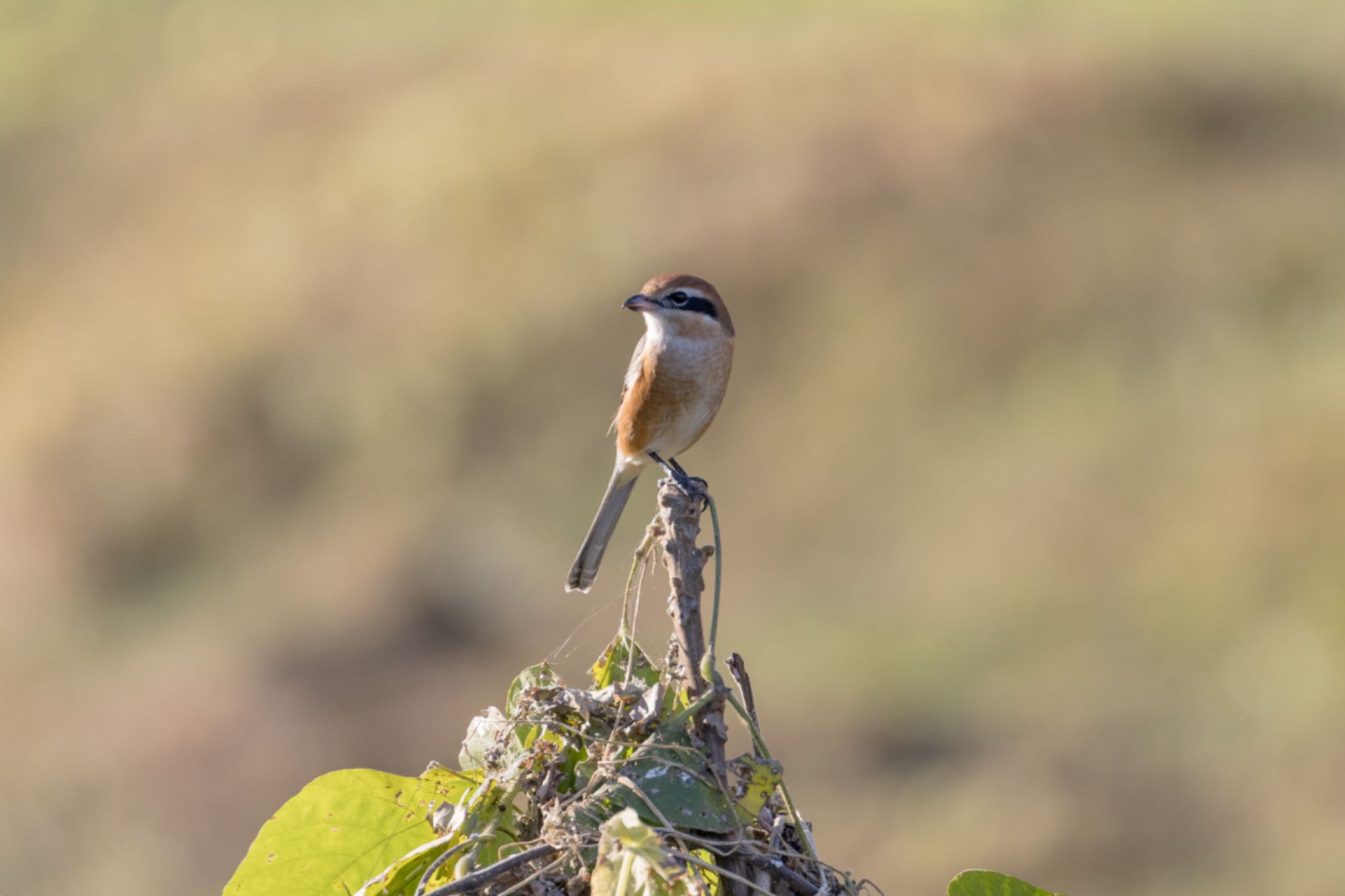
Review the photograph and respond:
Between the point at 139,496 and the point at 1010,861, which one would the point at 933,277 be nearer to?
the point at 1010,861

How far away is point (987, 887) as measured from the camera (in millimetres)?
2506

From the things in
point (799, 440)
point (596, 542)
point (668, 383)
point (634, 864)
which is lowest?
point (634, 864)

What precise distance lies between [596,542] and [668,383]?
0.65 metres

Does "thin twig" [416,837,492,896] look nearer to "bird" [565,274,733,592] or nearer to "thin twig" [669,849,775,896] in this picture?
"thin twig" [669,849,775,896]

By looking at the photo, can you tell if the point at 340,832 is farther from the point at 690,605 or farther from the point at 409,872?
the point at 690,605

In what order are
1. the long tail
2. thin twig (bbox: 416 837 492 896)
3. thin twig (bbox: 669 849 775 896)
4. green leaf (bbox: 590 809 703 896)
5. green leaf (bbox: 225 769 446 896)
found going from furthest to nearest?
Result: the long tail < green leaf (bbox: 225 769 446 896) < thin twig (bbox: 416 837 492 896) < thin twig (bbox: 669 849 775 896) < green leaf (bbox: 590 809 703 896)

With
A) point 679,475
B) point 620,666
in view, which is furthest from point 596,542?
point 620,666

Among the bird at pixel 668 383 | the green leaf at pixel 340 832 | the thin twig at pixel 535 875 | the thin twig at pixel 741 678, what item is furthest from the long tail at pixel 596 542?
the thin twig at pixel 535 875

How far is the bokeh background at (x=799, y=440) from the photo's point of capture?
1068 centimetres

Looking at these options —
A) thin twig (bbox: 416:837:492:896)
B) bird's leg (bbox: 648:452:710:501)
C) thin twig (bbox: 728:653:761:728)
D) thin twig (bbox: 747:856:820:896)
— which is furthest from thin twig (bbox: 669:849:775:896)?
bird's leg (bbox: 648:452:710:501)

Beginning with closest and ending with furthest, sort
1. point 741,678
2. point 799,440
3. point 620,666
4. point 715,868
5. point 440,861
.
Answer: point 715,868, point 440,861, point 741,678, point 620,666, point 799,440

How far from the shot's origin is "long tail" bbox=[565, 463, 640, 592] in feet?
16.5

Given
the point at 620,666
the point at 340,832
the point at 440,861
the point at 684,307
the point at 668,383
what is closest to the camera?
the point at 440,861

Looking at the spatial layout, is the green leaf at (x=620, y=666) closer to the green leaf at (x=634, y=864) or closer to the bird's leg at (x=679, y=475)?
the green leaf at (x=634, y=864)
